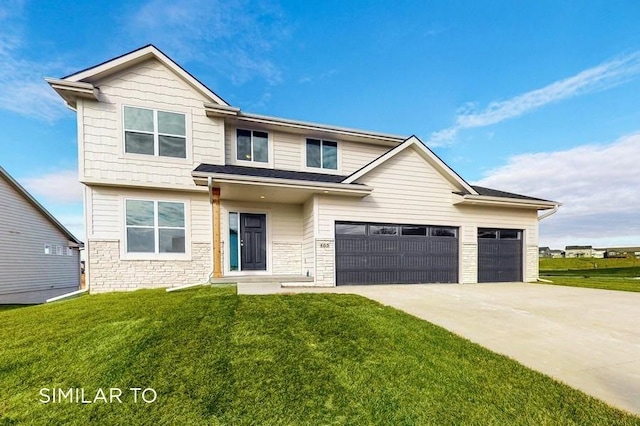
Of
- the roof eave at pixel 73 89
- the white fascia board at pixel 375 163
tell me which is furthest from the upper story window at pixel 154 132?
the white fascia board at pixel 375 163

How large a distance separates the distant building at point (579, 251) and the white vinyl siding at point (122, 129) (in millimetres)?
56102

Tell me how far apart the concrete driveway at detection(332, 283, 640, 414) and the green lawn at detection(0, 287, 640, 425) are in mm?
440

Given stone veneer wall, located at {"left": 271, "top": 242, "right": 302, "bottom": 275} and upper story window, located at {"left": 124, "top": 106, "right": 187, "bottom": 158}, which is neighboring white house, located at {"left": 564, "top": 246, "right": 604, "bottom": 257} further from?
upper story window, located at {"left": 124, "top": 106, "right": 187, "bottom": 158}

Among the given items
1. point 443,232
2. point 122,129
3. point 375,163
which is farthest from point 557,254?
point 122,129

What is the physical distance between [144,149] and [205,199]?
8.45ft

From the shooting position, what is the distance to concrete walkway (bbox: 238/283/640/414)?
3189 mm

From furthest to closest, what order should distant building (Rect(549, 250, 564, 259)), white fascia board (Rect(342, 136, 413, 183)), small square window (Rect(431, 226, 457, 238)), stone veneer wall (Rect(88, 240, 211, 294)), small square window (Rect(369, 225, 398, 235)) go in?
distant building (Rect(549, 250, 564, 259)) → small square window (Rect(431, 226, 457, 238)) → small square window (Rect(369, 225, 398, 235)) → white fascia board (Rect(342, 136, 413, 183)) → stone veneer wall (Rect(88, 240, 211, 294))

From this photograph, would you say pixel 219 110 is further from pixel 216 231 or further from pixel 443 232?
pixel 443 232

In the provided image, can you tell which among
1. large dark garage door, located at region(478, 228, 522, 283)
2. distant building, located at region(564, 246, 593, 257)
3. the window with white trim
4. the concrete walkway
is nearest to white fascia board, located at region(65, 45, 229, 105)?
the window with white trim

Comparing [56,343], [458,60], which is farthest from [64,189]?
[458,60]

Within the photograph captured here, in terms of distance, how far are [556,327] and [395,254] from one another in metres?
5.31

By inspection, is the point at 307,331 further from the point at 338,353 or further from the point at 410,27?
the point at 410,27

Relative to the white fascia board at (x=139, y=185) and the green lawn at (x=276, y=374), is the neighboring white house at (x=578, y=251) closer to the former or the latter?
the green lawn at (x=276, y=374)

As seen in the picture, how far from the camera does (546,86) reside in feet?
41.1
